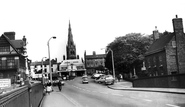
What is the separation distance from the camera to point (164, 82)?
28797mm

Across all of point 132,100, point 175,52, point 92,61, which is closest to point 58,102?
point 132,100

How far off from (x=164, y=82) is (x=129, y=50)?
36841 millimetres

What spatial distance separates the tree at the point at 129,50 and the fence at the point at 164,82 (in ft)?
85.7

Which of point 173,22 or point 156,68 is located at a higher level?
point 173,22

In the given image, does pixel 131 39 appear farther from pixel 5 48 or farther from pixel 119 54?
pixel 5 48

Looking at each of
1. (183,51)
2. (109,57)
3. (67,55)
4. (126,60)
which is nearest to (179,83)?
(183,51)

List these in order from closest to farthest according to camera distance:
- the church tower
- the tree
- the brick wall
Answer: the brick wall
the tree
the church tower

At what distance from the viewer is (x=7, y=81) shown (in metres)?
8.97

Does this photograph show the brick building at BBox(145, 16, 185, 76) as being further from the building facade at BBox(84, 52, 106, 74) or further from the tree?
the building facade at BBox(84, 52, 106, 74)

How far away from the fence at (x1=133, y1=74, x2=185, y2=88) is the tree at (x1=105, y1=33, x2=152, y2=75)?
85.7 feet

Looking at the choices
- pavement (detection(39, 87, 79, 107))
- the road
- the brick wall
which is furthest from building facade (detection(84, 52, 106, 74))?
pavement (detection(39, 87, 79, 107))

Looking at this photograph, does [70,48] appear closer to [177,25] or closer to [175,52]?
[175,52]

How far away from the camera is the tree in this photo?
63.9 meters

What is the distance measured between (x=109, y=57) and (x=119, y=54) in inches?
311
